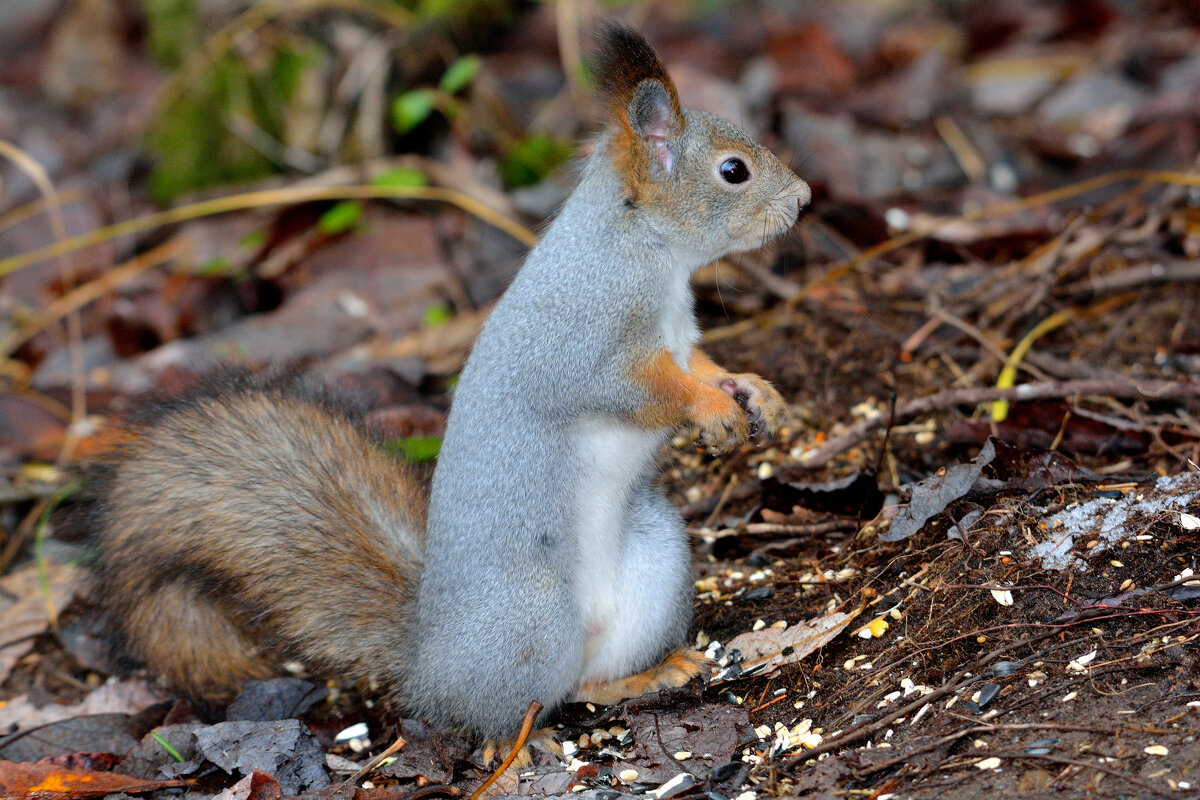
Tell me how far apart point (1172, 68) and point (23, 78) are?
790 centimetres

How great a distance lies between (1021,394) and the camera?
2.95 metres

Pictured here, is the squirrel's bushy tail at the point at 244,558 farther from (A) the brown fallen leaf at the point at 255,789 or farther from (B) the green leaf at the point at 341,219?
(B) the green leaf at the point at 341,219

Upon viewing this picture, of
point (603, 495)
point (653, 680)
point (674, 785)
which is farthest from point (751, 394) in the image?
point (674, 785)

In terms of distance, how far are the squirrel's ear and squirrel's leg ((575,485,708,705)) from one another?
0.89 meters

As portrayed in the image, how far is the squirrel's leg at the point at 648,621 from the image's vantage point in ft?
8.75

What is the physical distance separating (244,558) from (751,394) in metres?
1.27

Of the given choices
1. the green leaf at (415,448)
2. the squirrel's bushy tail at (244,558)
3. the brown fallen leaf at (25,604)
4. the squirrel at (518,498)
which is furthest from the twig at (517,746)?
the brown fallen leaf at (25,604)

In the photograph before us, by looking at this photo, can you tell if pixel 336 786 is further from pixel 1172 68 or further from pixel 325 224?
pixel 1172 68

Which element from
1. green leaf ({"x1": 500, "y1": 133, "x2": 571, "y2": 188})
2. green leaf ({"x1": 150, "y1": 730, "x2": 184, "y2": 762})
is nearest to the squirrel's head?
green leaf ({"x1": 150, "y1": 730, "x2": 184, "y2": 762})

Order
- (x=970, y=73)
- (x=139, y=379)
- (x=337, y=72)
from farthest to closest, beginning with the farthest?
(x=970, y=73), (x=337, y=72), (x=139, y=379)

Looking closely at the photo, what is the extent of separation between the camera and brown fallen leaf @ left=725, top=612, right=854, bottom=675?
2.55 metres

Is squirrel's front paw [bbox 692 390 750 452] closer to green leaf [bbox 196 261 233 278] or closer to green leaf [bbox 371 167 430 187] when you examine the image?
green leaf [bbox 371 167 430 187]

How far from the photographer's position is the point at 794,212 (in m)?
2.69

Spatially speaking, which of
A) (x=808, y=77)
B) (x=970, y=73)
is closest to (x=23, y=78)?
(x=808, y=77)
